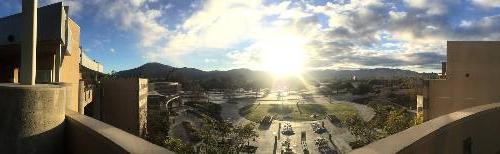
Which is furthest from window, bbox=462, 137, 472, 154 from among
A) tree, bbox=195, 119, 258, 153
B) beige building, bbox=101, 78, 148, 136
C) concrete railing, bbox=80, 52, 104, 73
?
tree, bbox=195, 119, 258, 153

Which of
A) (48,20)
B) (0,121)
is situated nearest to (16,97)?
(0,121)

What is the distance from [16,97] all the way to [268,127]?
176 feet

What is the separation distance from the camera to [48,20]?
1157 cm

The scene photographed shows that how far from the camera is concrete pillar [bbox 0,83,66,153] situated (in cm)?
434

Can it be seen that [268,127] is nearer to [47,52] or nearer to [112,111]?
[112,111]

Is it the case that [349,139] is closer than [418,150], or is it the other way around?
[418,150]

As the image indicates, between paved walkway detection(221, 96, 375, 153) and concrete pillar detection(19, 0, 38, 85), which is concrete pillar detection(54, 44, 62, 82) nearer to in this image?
concrete pillar detection(19, 0, 38, 85)

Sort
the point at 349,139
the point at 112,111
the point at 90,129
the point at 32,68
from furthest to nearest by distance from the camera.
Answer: the point at 349,139
the point at 112,111
the point at 32,68
the point at 90,129

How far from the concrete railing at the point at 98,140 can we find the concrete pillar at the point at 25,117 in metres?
0.30

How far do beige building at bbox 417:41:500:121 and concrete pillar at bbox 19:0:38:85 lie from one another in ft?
49.1

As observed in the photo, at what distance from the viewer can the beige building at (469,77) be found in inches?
659

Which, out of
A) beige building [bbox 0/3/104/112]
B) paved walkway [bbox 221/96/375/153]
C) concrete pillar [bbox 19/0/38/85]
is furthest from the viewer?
paved walkway [bbox 221/96/375/153]

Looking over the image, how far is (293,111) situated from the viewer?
79.6 m

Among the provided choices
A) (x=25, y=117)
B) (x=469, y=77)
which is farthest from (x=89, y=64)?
(x=25, y=117)
